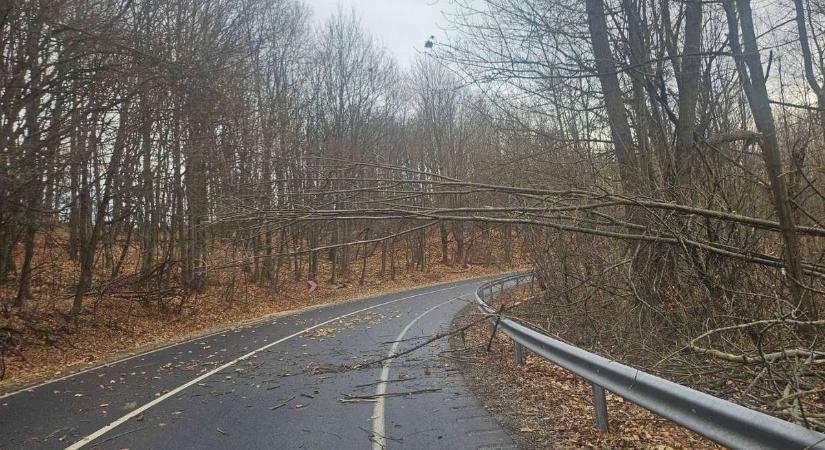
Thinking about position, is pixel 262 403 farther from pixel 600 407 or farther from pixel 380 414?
pixel 600 407

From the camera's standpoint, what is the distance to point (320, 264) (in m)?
40.3

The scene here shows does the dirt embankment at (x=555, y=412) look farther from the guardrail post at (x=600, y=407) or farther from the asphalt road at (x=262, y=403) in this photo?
the asphalt road at (x=262, y=403)

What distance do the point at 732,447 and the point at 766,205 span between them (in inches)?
224

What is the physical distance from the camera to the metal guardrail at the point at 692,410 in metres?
3.09

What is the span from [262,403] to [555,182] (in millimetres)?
6614

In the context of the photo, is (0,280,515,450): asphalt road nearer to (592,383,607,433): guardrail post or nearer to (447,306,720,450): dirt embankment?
(447,306,720,450): dirt embankment

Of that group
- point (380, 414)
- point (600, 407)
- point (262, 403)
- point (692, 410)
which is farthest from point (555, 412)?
point (262, 403)

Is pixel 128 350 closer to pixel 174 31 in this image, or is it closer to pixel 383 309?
pixel 383 309

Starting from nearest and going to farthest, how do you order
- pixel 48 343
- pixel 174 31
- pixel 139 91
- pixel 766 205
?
pixel 766 205 < pixel 48 343 < pixel 139 91 < pixel 174 31

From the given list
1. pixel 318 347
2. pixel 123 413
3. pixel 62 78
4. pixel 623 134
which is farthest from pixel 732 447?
pixel 62 78

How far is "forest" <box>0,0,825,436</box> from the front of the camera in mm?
6656

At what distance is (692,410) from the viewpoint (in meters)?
3.95

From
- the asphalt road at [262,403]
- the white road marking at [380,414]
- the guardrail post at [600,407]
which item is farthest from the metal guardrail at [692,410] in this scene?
the white road marking at [380,414]

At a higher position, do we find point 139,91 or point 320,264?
point 139,91
